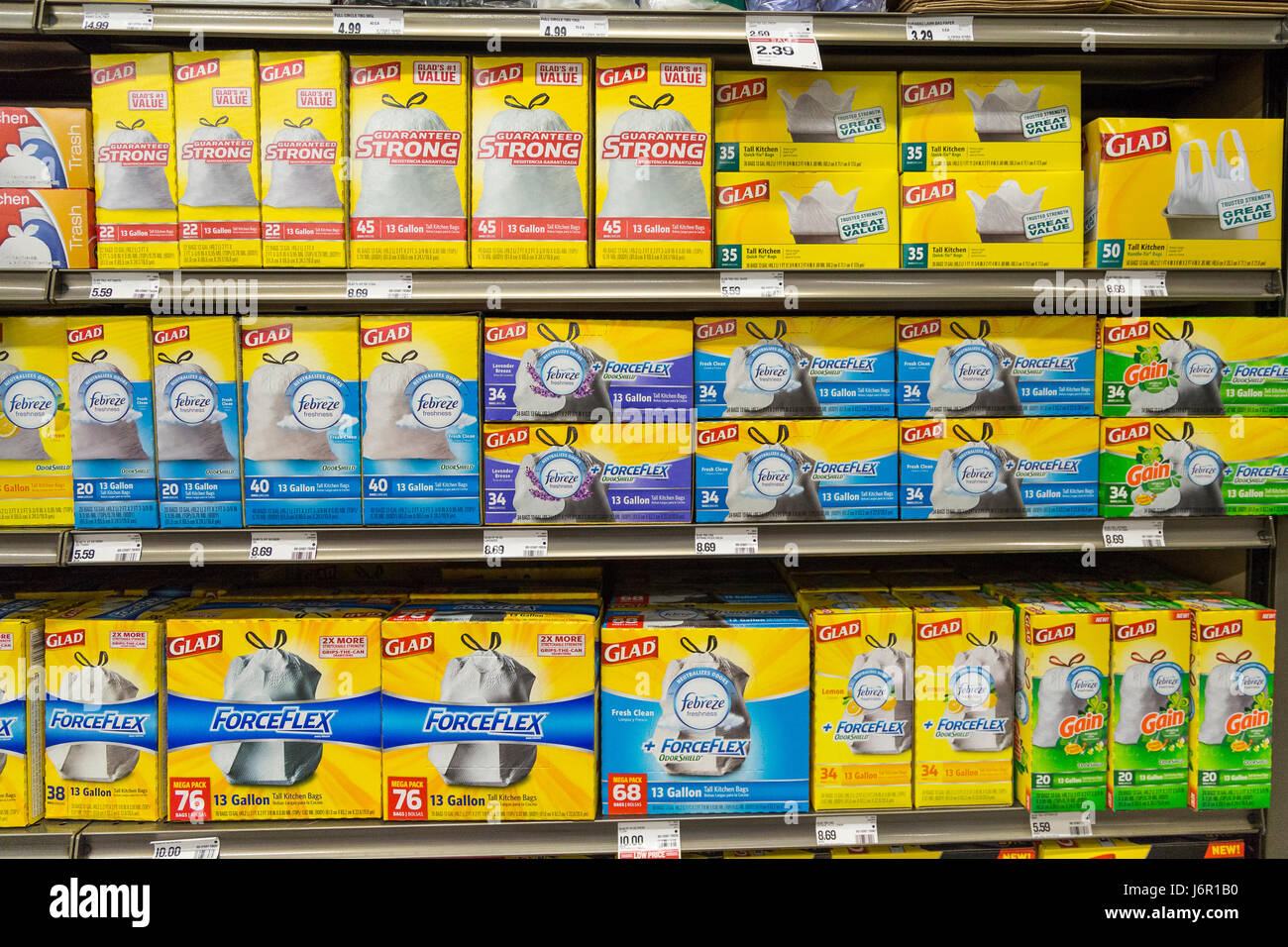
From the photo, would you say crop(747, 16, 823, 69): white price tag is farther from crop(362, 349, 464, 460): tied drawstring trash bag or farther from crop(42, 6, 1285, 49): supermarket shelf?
crop(362, 349, 464, 460): tied drawstring trash bag

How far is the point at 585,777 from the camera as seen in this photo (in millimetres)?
1626

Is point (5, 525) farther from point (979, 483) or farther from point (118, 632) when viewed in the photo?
point (979, 483)

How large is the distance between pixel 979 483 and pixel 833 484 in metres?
0.32

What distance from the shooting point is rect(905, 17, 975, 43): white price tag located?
5.10 ft

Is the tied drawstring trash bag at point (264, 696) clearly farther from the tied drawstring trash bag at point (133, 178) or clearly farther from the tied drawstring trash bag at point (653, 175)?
the tied drawstring trash bag at point (653, 175)

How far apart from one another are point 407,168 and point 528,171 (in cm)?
25

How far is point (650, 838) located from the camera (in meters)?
1.62

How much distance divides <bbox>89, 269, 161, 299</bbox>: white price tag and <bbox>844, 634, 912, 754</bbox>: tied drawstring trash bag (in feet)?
5.42

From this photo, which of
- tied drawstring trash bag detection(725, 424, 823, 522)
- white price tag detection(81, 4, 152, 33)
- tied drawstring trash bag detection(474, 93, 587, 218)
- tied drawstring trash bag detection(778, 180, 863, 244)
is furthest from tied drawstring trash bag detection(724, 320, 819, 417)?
white price tag detection(81, 4, 152, 33)

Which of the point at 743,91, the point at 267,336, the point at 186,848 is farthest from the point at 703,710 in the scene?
the point at 743,91

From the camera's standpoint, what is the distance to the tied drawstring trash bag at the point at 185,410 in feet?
5.24

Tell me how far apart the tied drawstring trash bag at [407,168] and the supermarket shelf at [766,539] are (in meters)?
0.67

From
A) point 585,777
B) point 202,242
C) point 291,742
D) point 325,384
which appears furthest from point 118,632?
point 585,777

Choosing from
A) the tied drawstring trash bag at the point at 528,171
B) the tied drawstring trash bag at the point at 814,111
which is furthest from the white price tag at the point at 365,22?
the tied drawstring trash bag at the point at 814,111
